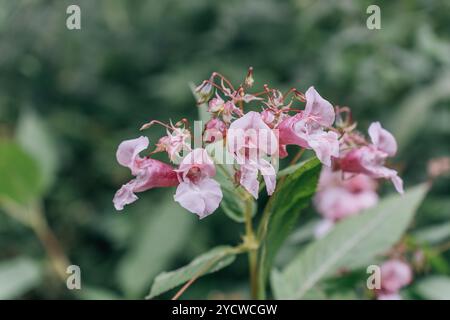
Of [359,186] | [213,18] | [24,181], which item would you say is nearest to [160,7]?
[213,18]

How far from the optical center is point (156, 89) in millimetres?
2486

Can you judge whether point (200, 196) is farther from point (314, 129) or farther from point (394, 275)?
point (394, 275)

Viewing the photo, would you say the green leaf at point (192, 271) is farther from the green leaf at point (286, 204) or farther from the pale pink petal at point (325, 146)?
the pale pink petal at point (325, 146)

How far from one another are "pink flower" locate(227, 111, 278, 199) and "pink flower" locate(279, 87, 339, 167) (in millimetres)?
28

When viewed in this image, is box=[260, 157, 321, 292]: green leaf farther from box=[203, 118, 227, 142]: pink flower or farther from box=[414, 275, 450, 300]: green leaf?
box=[414, 275, 450, 300]: green leaf

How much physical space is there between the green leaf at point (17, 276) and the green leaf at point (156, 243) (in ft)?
0.81

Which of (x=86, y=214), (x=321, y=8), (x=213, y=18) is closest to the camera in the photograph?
(x=321, y=8)

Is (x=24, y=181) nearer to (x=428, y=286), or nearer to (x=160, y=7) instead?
(x=160, y=7)

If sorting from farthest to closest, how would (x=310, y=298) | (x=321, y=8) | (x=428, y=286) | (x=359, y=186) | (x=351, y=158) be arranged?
(x=321, y=8), (x=359, y=186), (x=428, y=286), (x=310, y=298), (x=351, y=158)

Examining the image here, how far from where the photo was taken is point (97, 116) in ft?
8.71

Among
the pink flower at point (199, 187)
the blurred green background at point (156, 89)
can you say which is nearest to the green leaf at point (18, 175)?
the blurred green background at point (156, 89)

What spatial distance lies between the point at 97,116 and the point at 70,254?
1.66 feet

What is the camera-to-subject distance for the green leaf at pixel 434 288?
4.16 feet

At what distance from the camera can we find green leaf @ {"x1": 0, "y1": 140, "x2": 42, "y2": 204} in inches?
75.0
